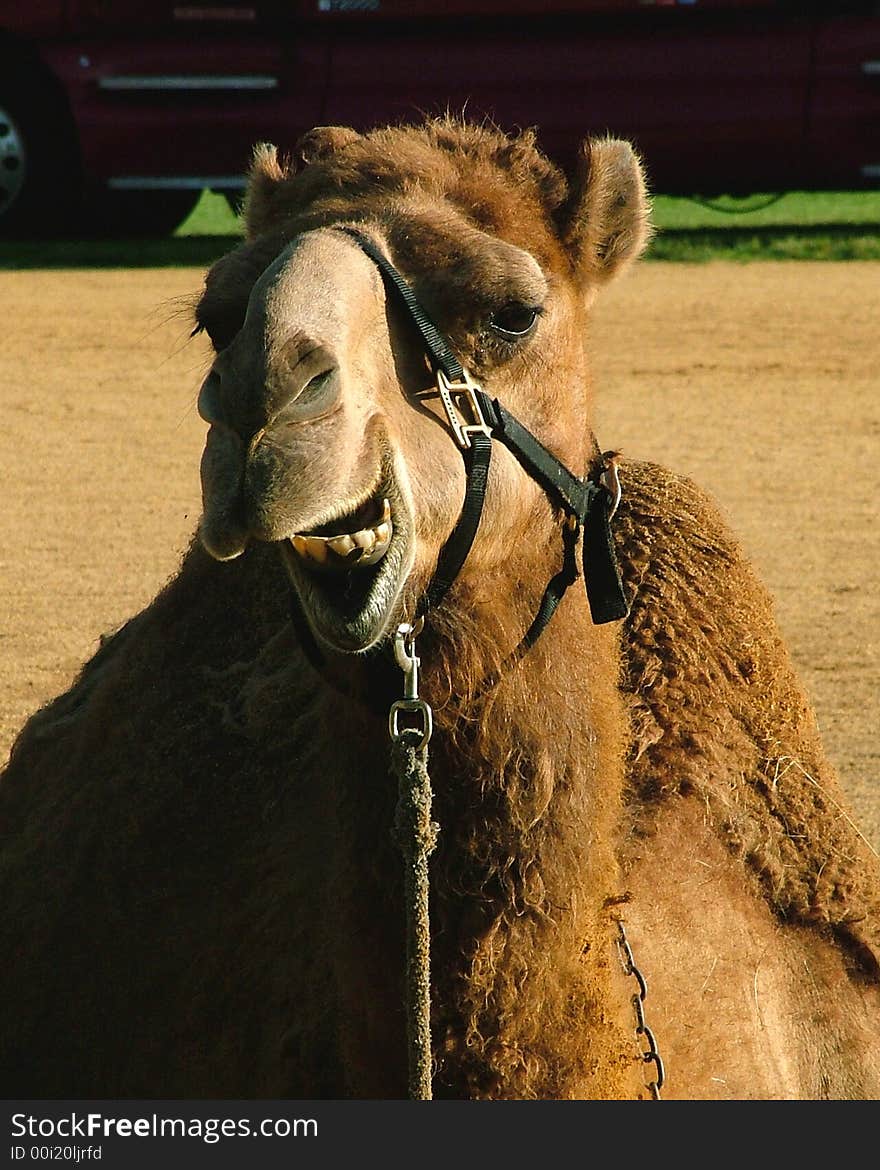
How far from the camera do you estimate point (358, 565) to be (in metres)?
2.86

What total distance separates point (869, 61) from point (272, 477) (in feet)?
47.8

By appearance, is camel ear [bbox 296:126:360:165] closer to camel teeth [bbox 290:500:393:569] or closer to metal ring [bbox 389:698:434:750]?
camel teeth [bbox 290:500:393:569]

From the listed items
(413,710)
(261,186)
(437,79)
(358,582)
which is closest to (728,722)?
(413,710)

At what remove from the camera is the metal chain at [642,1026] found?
3.54m

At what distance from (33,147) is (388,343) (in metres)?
14.4

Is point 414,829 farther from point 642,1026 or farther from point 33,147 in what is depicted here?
point 33,147

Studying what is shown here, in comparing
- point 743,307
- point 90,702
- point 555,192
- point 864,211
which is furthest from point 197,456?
point 864,211

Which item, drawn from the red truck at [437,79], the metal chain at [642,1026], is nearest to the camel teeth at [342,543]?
the metal chain at [642,1026]

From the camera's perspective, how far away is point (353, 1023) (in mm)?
3322

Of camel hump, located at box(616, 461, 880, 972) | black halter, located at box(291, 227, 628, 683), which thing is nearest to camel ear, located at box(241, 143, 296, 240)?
black halter, located at box(291, 227, 628, 683)

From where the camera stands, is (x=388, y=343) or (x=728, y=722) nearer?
(x=388, y=343)

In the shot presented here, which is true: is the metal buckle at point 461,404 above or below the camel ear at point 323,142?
below

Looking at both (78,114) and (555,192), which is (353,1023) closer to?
(555,192)

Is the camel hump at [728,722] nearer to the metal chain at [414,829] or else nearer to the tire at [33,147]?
the metal chain at [414,829]
